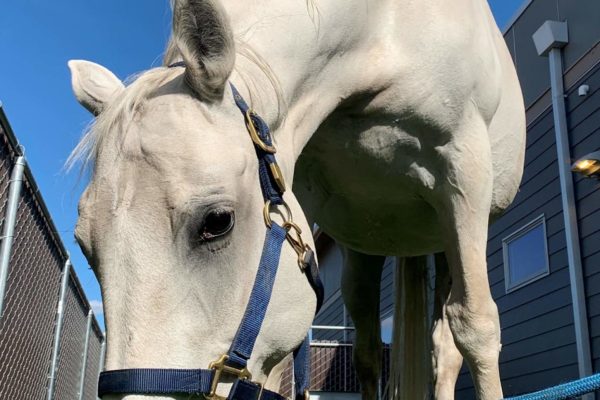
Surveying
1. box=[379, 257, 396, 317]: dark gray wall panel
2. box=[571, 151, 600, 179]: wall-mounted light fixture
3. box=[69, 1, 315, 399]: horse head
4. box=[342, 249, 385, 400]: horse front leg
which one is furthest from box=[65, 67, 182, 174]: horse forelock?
box=[379, 257, 396, 317]: dark gray wall panel

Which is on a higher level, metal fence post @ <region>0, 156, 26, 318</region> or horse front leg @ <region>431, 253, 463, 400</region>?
metal fence post @ <region>0, 156, 26, 318</region>

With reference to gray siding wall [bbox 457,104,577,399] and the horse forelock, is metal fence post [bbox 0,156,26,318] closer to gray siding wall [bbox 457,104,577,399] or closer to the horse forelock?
the horse forelock

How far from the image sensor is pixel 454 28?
2.31 metres

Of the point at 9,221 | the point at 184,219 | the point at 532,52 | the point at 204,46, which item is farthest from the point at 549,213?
the point at 184,219

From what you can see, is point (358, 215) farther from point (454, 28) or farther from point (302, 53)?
point (302, 53)

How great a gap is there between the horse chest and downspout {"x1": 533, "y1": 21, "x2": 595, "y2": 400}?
3.63m

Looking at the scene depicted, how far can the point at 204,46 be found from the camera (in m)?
1.49

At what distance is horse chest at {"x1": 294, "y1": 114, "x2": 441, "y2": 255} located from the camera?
225cm

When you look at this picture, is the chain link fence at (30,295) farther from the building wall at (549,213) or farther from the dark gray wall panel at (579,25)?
the dark gray wall panel at (579,25)

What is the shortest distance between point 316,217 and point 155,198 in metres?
1.51

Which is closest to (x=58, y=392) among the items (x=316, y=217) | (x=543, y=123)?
(x=316, y=217)

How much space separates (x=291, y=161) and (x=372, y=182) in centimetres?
72

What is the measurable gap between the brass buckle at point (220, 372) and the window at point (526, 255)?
227 inches

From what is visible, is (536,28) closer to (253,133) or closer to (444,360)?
(444,360)
